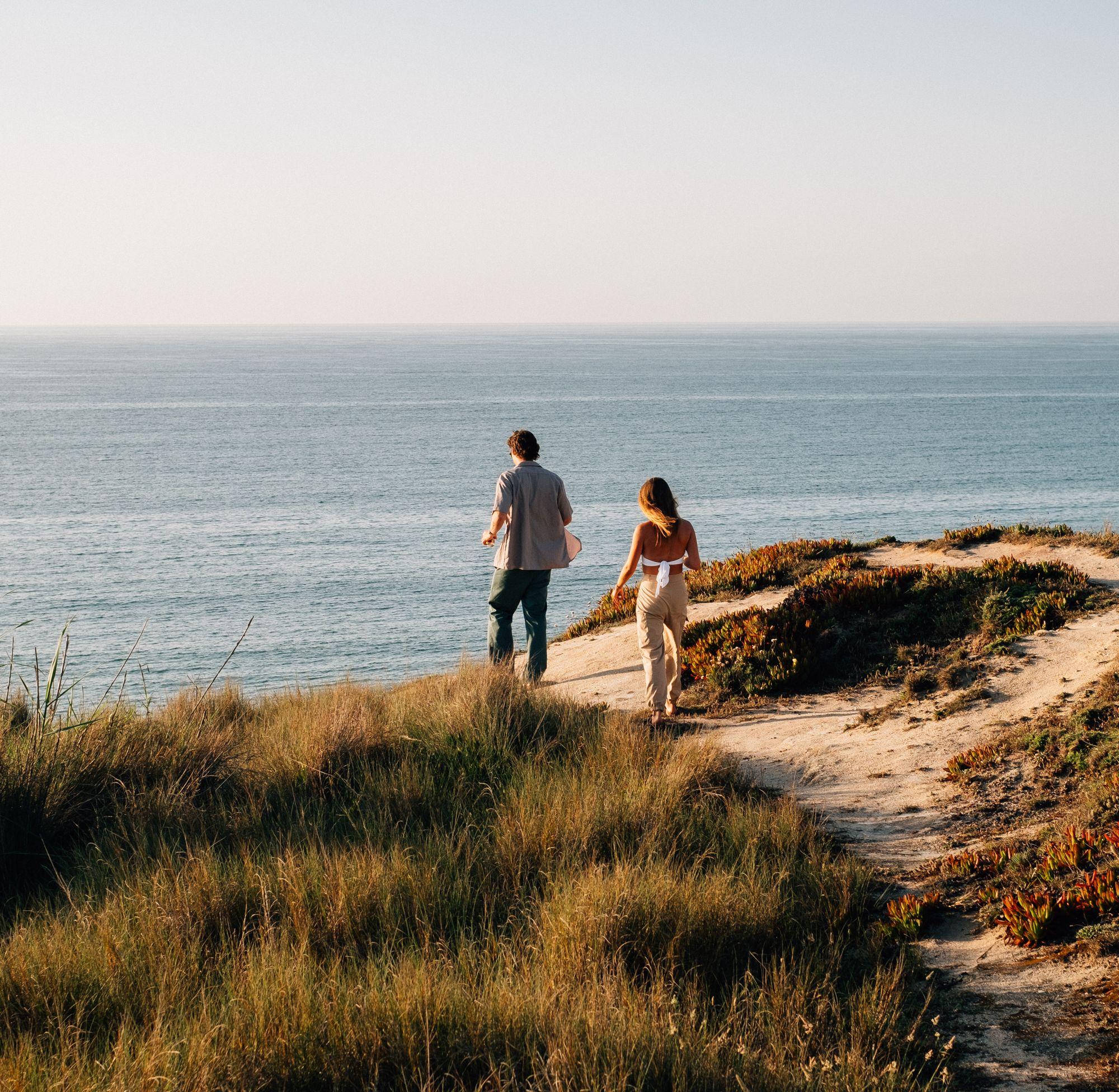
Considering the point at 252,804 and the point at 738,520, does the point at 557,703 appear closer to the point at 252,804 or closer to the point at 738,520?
the point at 252,804

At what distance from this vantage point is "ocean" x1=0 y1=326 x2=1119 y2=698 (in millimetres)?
38469

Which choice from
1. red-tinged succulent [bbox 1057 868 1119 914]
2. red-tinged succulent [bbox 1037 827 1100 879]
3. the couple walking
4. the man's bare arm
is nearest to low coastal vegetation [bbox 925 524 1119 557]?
the couple walking

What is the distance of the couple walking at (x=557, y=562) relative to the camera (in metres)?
9.04

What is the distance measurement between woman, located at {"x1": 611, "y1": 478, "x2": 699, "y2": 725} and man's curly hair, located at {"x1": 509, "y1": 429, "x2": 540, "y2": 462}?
1.20 m

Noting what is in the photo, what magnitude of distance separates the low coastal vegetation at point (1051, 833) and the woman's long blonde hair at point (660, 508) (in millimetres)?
3013

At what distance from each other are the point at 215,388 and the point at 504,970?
15200cm

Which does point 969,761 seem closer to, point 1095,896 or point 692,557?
point 1095,896

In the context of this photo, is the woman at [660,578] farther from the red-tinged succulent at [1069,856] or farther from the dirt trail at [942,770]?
the red-tinged succulent at [1069,856]

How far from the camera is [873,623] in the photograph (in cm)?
1067

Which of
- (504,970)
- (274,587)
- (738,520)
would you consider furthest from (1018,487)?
(504,970)

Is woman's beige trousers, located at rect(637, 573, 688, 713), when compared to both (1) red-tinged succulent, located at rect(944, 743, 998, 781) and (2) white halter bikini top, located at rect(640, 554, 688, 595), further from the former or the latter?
(1) red-tinged succulent, located at rect(944, 743, 998, 781)

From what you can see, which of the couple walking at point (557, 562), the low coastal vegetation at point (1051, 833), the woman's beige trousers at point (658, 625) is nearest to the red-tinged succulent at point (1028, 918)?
the low coastal vegetation at point (1051, 833)

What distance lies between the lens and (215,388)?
146 m

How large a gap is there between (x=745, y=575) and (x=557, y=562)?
405 cm
